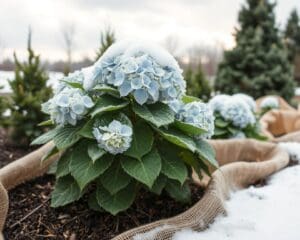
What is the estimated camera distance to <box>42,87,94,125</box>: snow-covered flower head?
1.47m

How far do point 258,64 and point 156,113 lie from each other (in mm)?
6206

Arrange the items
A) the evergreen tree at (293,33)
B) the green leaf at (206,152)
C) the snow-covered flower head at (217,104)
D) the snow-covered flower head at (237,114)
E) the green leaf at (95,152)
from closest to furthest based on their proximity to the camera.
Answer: the green leaf at (95,152), the green leaf at (206,152), the snow-covered flower head at (237,114), the snow-covered flower head at (217,104), the evergreen tree at (293,33)

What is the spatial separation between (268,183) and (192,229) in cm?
86

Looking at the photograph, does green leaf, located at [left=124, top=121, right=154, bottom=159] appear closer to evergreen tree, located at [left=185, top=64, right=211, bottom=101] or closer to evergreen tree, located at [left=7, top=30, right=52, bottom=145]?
evergreen tree, located at [left=7, top=30, right=52, bottom=145]

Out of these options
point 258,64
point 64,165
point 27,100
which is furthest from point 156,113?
point 258,64

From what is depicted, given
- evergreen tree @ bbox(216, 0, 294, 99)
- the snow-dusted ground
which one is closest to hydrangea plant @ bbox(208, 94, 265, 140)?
the snow-dusted ground

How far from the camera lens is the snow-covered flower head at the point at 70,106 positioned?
1.47 meters

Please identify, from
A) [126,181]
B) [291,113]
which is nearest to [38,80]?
[126,181]

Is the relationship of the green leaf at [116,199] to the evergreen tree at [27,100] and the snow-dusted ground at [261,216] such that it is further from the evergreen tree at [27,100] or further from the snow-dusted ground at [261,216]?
the evergreen tree at [27,100]

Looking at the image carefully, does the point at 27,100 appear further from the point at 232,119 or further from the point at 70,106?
the point at 70,106

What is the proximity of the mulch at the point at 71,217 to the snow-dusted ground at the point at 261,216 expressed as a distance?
185mm

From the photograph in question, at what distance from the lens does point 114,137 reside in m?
1.39

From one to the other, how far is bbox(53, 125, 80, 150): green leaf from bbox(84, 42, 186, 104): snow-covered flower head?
177mm

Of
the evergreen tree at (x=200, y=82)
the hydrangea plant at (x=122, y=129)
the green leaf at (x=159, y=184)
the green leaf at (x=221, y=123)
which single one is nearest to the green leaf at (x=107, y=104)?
the hydrangea plant at (x=122, y=129)
